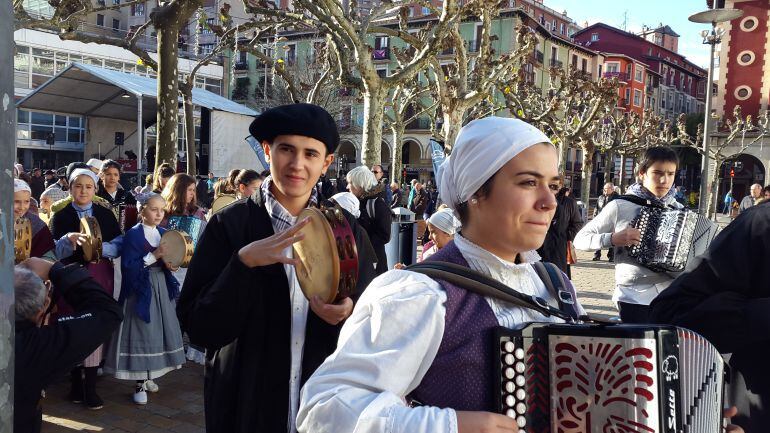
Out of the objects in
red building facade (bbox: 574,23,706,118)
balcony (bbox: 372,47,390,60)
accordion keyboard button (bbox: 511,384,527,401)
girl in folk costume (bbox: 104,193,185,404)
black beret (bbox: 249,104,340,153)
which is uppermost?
red building facade (bbox: 574,23,706,118)

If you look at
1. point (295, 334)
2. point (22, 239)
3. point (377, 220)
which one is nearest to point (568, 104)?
point (377, 220)

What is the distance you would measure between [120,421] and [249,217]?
11.1ft

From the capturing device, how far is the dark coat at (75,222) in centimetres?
594

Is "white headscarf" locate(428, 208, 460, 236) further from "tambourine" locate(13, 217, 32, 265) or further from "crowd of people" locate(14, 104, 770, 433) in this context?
"tambourine" locate(13, 217, 32, 265)

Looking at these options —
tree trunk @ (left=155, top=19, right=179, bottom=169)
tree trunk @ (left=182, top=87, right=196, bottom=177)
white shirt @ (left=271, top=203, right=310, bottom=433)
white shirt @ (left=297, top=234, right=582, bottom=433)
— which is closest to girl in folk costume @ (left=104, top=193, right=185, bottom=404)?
white shirt @ (left=271, top=203, right=310, bottom=433)

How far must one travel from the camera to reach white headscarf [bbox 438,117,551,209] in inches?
67.6

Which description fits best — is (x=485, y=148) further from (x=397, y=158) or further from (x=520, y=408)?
(x=397, y=158)

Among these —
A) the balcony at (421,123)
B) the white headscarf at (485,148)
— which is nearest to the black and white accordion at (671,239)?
the white headscarf at (485,148)

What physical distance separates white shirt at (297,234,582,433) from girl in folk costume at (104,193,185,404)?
14.6ft

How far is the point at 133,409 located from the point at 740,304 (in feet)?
15.5

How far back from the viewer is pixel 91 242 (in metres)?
5.07

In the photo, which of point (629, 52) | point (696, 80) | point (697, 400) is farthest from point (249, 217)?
point (696, 80)

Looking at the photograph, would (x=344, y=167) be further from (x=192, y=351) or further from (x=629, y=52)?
(x=192, y=351)

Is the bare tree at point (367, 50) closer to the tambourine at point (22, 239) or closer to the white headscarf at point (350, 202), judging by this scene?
the white headscarf at point (350, 202)
